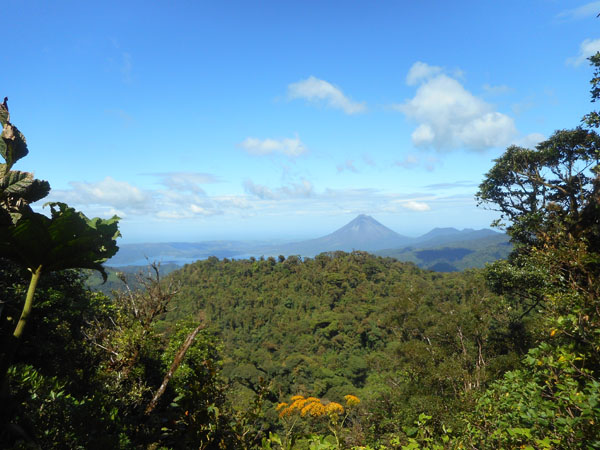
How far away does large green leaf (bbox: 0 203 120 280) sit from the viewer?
1253 mm

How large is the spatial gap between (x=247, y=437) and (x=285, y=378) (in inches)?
1339

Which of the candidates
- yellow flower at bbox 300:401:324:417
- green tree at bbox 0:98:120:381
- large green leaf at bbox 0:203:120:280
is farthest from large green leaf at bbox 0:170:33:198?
yellow flower at bbox 300:401:324:417

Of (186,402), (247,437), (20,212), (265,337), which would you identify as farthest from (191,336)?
(265,337)

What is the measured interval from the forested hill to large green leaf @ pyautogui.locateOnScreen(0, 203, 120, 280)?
5.71 ft

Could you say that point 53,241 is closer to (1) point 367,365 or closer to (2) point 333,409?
(2) point 333,409

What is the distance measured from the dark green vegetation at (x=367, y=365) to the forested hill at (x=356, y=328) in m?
0.17

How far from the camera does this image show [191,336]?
2.73 metres

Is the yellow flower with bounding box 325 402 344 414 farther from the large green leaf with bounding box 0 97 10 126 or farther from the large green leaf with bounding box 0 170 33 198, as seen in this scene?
the large green leaf with bounding box 0 97 10 126

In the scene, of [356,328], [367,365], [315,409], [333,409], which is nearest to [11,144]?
[333,409]

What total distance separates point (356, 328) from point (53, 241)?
4552cm

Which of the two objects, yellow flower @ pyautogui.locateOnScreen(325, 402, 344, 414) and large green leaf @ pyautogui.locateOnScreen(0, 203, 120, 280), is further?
yellow flower @ pyautogui.locateOnScreen(325, 402, 344, 414)

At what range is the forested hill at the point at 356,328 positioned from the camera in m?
15.4

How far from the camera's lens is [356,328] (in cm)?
4325

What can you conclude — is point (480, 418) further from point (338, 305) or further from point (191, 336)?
point (338, 305)
